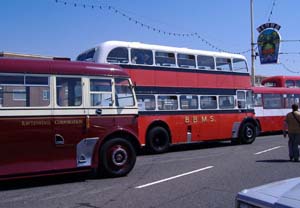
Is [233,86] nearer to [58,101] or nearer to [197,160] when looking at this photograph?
[197,160]

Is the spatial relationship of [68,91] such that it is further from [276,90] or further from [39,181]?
[276,90]

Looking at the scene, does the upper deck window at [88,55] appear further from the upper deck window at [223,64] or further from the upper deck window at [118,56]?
the upper deck window at [223,64]

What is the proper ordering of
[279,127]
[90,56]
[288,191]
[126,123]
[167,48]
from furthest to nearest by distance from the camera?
[279,127], [167,48], [90,56], [126,123], [288,191]

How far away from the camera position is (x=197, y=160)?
13.6 meters

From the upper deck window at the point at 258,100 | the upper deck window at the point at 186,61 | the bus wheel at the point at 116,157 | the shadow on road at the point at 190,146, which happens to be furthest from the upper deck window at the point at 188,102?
the upper deck window at the point at 258,100

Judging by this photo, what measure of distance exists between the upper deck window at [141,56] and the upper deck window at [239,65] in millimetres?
4963

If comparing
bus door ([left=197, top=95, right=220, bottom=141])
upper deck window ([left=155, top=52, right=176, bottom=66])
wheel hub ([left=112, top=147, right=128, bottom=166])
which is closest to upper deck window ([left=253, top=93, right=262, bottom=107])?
bus door ([left=197, top=95, right=220, bottom=141])

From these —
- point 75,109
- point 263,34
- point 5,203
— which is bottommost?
point 5,203

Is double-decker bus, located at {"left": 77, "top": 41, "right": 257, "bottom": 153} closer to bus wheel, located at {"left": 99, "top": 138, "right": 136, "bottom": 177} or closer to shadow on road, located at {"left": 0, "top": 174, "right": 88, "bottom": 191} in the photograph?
bus wheel, located at {"left": 99, "top": 138, "right": 136, "bottom": 177}

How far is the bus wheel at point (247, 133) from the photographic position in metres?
19.4

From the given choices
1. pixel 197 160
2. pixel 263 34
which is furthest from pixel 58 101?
pixel 263 34

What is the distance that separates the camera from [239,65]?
1984cm

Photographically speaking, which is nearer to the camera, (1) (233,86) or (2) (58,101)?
(2) (58,101)

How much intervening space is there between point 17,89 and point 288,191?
667cm
